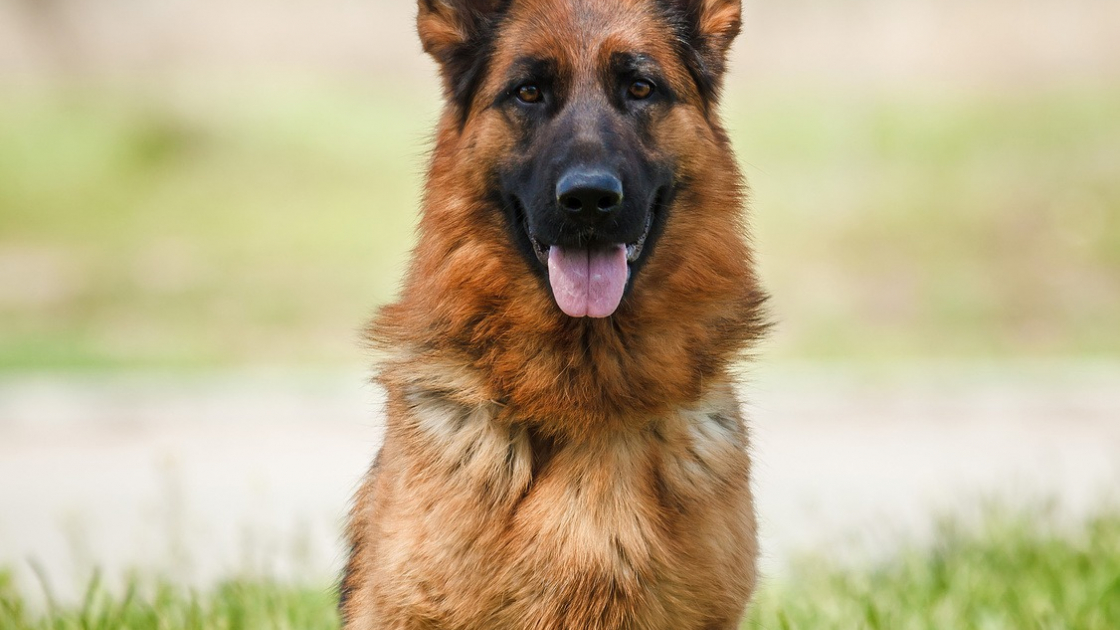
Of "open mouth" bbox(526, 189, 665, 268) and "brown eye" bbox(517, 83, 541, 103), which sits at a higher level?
"brown eye" bbox(517, 83, 541, 103)

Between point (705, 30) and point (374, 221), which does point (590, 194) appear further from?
point (374, 221)

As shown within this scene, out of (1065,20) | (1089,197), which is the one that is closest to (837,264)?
(1089,197)

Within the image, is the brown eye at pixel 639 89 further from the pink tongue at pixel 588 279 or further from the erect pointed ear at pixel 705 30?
the pink tongue at pixel 588 279

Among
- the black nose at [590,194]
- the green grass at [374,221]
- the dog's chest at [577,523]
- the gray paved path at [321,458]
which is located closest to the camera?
the dog's chest at [577,523]

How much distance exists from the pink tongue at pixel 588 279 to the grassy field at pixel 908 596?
156 cm

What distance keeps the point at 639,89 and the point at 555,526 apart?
1478mm

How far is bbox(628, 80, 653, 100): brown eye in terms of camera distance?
151 inches

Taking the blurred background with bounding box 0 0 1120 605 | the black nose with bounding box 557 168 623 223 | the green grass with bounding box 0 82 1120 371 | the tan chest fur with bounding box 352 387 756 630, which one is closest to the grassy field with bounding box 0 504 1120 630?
the blurred background with bounding box 0 0 1120 605

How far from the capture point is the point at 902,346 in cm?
1280

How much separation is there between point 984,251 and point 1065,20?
235 inches

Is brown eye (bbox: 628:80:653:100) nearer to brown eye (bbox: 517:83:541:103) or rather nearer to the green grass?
brown eye (bbox: 517:83:541:103)

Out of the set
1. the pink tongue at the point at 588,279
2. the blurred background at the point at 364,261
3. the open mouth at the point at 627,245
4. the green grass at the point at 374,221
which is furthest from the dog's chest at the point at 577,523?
the green grass at the point at 374,221

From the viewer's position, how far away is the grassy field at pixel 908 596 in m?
4.66

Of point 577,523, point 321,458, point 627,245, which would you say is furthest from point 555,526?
point 321,458
